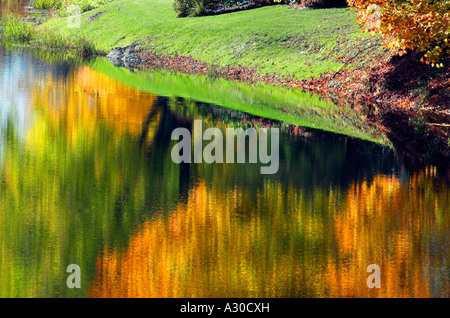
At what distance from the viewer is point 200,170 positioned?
15.2 metres

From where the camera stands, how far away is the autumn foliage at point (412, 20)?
70.0 feet

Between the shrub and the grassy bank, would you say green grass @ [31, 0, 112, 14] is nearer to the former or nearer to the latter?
the grassy bank

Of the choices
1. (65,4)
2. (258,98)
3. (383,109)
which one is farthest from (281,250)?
(65,4)

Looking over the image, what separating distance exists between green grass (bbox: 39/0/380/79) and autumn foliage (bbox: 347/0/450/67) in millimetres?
8695

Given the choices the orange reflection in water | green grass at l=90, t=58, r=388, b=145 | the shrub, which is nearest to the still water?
the orange reflection in water

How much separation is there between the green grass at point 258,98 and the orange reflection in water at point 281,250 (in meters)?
7.25

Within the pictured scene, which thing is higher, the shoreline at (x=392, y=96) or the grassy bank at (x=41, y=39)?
the grassy bank at (x=41, y=39)

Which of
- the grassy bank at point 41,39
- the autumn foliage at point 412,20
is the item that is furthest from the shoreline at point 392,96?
the grassy bank at point 41,39

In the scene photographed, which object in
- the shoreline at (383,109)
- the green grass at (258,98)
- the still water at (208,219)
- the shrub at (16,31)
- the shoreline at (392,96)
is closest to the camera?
the still water at (208,219)

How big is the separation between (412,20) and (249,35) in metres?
17.5

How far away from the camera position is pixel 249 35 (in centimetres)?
3847

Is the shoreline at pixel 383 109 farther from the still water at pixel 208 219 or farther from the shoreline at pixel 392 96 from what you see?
the still water at pixel 208 219

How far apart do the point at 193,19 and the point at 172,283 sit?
37867 mm

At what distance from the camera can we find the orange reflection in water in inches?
342
